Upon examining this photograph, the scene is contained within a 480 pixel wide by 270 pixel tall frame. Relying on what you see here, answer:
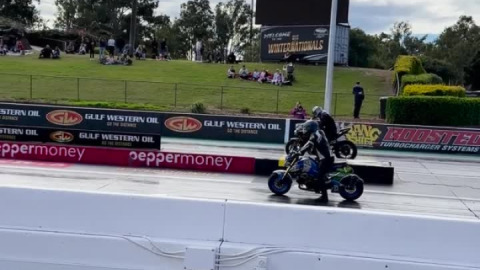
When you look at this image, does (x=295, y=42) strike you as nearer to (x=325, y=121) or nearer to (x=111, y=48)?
(x=111, y=48)

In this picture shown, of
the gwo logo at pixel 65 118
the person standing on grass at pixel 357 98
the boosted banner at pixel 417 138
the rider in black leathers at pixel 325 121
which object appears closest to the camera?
the rider in black leathers at pixel 325 121

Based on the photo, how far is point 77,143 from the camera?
19.9 m

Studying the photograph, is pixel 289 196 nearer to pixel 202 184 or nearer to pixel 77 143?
pixel 202 184

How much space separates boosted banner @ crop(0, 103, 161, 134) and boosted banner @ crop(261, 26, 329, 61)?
24170 mm

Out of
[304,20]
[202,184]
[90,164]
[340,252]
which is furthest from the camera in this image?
[304,20]

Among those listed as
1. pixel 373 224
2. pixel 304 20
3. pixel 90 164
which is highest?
pixel 304 20

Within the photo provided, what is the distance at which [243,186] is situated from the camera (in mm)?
15312

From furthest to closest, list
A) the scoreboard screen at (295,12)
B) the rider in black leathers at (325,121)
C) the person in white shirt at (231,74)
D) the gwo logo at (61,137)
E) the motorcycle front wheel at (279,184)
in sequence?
1. the scoreboard screen at (295,12)
2. the person in white shirt at (231,74)
3. the gwo logo at (61,137)
4. the rider in black leathers at (325,121)
5. the motorcycle front wheel at (279,184)

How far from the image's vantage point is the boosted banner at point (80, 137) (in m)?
19.7

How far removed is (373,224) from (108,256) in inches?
89.1

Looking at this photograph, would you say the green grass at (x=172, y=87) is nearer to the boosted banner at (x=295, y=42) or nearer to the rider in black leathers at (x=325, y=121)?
the boosted banner at (x=295, y=42)

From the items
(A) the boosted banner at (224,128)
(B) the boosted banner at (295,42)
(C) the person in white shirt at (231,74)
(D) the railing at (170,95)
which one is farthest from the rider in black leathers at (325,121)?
(B) the boosted banner at (295,42)

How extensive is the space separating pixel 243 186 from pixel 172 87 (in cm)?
2693

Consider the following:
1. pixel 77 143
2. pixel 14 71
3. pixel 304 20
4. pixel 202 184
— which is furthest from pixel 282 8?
pixel 202 184
